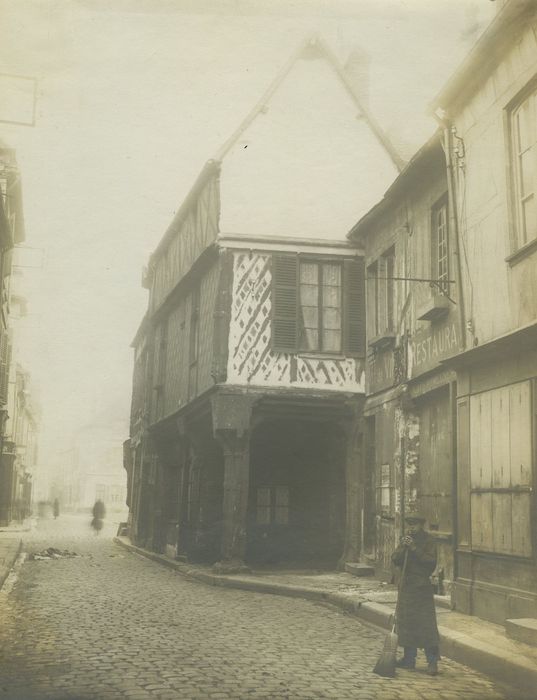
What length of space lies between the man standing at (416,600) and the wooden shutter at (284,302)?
8.10 meters

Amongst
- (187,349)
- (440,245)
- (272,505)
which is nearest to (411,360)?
(440,245)

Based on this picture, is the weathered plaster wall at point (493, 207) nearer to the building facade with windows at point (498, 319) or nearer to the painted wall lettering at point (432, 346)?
the building facade with windows at point (498, 319)

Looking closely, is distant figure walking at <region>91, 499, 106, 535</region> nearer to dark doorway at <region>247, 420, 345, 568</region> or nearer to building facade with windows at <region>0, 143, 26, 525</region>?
building facade with windows at <region>0, 143, 26, 525</region>

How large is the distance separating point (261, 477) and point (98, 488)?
55381 mm

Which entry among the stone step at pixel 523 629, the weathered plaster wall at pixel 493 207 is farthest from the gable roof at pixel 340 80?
the stone step at pixel 523 629

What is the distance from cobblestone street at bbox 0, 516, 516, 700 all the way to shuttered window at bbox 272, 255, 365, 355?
5.01 metres

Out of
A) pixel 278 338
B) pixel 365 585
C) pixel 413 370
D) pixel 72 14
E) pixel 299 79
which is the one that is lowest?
pixel 365 585

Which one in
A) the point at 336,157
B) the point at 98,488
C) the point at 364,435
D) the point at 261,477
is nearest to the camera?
the point at 364,435

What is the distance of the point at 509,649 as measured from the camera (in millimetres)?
7168

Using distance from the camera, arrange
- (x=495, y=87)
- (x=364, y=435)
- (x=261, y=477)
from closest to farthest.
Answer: (x=495, y=87) → (x=364, y=435) → (x=261, y=477)

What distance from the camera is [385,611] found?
939cm

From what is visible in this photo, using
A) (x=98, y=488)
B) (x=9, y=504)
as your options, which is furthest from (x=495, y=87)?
(x=98, y=488)

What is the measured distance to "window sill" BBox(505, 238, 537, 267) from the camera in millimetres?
8461

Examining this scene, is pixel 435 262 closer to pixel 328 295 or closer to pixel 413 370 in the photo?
pixel 413 370
